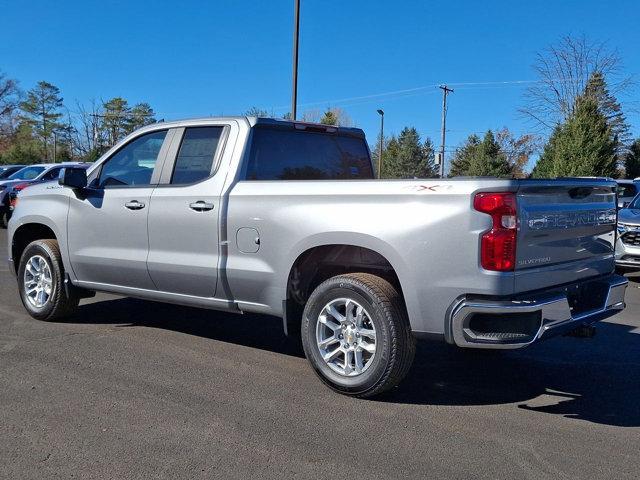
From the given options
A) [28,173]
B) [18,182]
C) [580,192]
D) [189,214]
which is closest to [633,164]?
[28,173]

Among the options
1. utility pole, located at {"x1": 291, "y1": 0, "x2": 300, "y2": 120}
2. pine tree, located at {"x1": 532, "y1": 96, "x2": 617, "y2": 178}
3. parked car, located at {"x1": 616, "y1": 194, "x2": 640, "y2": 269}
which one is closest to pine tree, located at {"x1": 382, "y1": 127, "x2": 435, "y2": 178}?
pine tree, located at {"x1": 532, "y1": 96, "x2": 617, "y2": 178}

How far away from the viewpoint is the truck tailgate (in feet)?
12.6

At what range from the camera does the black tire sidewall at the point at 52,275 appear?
20.5 ft

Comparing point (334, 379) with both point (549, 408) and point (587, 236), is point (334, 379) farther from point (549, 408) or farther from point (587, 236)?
point (587, 236)

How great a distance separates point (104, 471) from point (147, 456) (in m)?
0.24

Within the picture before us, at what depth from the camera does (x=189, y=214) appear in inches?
202

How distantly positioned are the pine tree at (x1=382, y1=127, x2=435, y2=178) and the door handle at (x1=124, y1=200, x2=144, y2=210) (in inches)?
2659

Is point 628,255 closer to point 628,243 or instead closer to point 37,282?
point 628,243

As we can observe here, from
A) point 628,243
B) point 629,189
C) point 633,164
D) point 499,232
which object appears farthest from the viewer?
point 633,164

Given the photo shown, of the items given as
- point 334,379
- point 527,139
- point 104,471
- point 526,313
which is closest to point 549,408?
point 526,313

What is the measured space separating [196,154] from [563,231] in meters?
2.97

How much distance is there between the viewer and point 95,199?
5859 mm

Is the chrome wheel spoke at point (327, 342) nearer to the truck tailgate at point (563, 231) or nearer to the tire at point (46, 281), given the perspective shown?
the truck tailgate at point (563, 231)

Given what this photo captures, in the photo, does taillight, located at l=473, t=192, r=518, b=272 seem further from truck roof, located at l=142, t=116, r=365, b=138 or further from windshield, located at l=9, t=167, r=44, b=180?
windshield, located at l=9, t=167, r=44, b=180
